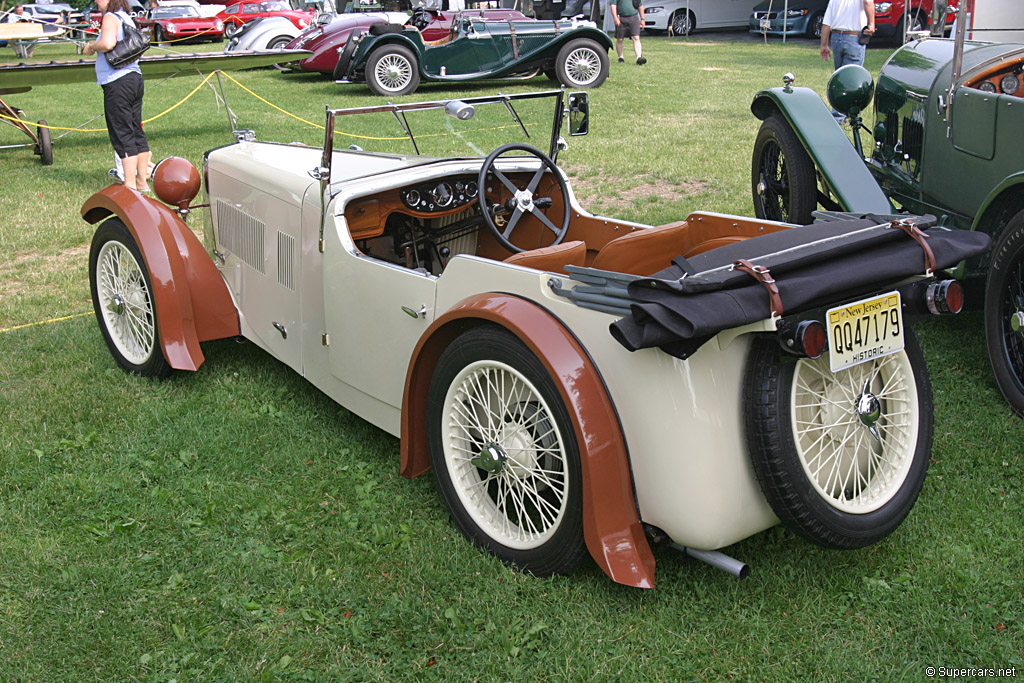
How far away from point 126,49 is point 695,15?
1925cm

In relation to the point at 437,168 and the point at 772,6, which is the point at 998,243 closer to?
the point at 437,168

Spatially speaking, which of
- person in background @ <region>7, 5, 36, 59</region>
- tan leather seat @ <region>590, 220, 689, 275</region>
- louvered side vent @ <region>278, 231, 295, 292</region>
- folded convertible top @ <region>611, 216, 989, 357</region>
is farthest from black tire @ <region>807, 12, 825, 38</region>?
folded convertible top @ <region>611, 216, 989, 357</region>

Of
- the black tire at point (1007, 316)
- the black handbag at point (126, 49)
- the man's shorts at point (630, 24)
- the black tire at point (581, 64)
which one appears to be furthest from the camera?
the man's shorts at point (630, 24)

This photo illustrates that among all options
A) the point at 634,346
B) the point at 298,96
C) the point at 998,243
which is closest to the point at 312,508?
the point at 634,346

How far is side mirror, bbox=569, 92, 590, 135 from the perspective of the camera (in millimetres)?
3840

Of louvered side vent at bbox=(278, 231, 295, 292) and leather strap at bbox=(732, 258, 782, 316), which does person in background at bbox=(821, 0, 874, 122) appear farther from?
leather strap at bbox=(732, 258, 782, 316)

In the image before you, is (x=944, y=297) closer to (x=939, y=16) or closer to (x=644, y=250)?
(x=644, y=250)

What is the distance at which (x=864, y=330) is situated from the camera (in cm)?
245

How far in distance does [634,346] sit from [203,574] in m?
1.68

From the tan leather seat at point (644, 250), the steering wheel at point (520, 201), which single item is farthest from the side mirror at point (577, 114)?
the tan leather seat at point (644, 250)

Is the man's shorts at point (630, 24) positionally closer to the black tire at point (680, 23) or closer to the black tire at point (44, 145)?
the black tire at point (680, 23)

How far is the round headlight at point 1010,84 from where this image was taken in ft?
14.7

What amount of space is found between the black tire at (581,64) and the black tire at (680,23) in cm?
1004

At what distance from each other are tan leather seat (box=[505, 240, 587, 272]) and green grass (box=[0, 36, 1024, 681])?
0.97 m
